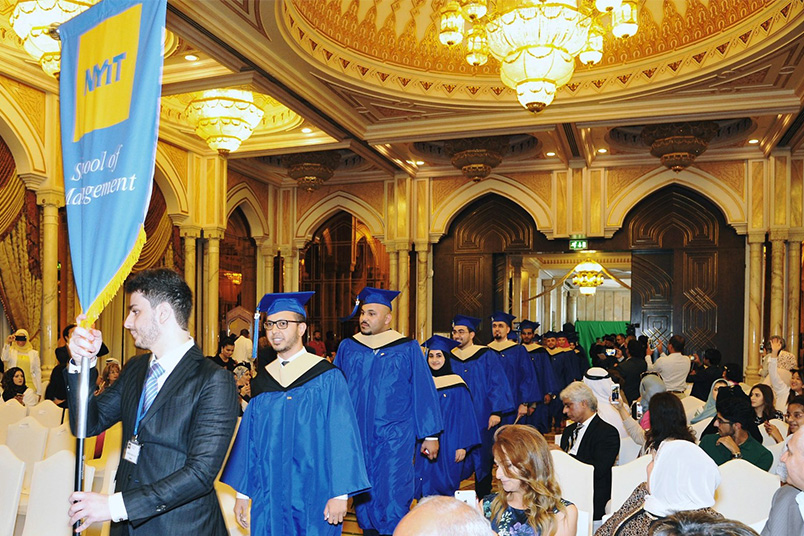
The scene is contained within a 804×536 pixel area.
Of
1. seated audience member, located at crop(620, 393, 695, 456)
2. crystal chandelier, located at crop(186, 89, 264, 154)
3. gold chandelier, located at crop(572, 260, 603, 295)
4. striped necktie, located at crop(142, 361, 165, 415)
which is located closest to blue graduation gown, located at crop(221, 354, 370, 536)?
striped necktie, located at crop(142, 361, 165, 415)

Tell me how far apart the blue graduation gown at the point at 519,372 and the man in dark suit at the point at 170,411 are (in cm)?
613

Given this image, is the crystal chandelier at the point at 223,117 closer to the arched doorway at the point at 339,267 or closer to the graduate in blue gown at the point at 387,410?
the arched doorway at the point at 339,267

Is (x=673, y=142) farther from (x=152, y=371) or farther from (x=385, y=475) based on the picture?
(x=152, y=371)

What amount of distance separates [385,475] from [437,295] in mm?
11128

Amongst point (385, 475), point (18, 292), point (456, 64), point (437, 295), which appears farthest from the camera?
point (437, 295)

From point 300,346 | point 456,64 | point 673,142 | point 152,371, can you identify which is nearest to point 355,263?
point 456,64

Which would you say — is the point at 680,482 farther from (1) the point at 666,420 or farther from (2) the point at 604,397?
(2) the point at 604,397

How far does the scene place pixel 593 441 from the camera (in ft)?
14.6

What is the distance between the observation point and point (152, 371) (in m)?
2.52

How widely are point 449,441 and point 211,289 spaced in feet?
28.5

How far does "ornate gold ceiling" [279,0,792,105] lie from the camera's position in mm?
9727

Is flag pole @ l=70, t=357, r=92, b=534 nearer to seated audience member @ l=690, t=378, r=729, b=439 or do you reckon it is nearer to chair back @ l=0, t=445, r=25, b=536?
chair back @ l=0, t=445, r=25, b=536

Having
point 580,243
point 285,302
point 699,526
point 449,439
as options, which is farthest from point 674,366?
point 699,526

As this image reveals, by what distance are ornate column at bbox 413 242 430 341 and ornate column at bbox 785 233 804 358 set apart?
7.30 metres
